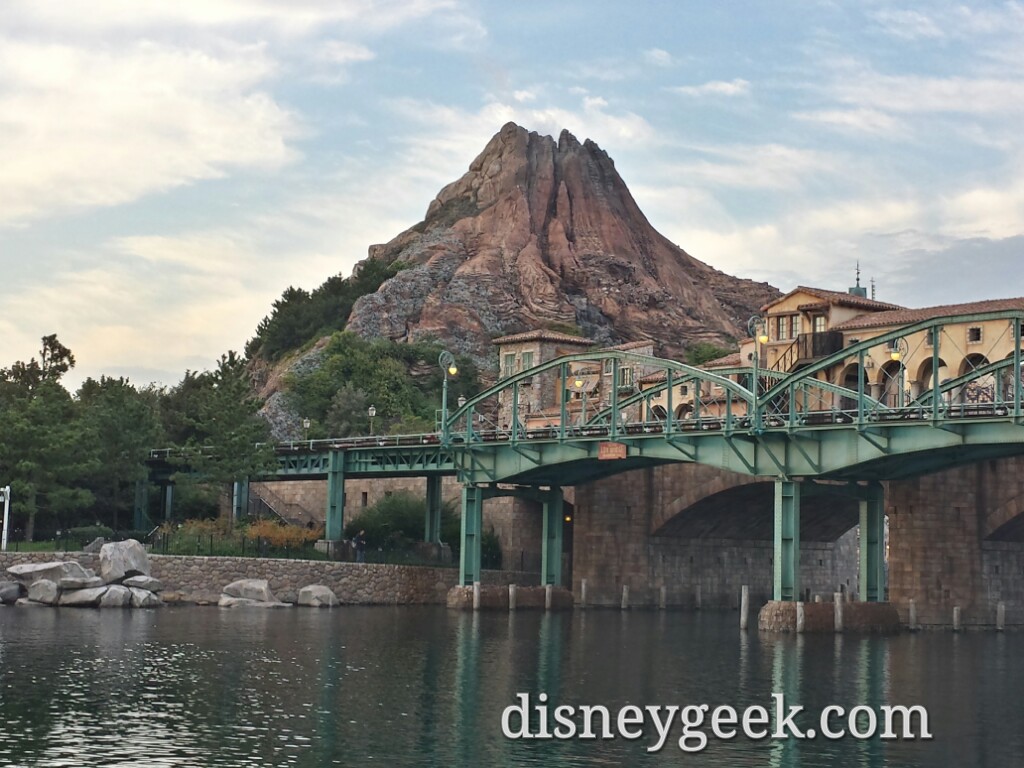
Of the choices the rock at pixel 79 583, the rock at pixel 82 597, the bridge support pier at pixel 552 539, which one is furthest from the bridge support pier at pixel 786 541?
the rock at pixel 79 583

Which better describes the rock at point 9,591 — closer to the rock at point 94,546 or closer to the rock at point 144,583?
the rock at point 144,583

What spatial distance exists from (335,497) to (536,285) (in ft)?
273

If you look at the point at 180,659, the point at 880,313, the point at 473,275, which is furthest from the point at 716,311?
the point at 180,659

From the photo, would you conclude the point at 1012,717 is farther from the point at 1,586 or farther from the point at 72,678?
the point at 1,586

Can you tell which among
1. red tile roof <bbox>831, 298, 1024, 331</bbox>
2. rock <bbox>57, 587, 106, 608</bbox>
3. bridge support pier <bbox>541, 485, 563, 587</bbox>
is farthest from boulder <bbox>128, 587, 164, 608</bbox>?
red tile roof <bbox>831, 298, 1024, 331</bbox>

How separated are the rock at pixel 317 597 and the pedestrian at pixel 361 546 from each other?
7.40 meters

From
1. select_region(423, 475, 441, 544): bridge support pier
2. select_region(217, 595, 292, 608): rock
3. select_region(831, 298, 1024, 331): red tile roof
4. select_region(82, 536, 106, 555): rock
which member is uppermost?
select_region(831, 298, 1024, 331): red tile roof

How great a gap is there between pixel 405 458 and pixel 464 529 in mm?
8467

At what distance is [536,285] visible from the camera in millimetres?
181875

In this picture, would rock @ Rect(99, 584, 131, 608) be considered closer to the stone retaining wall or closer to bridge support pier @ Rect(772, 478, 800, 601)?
the stone retaining wall

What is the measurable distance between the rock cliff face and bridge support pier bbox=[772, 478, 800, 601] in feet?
316

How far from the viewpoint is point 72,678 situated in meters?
47.9

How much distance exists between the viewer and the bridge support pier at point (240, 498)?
108312mm

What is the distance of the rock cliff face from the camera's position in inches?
6944
